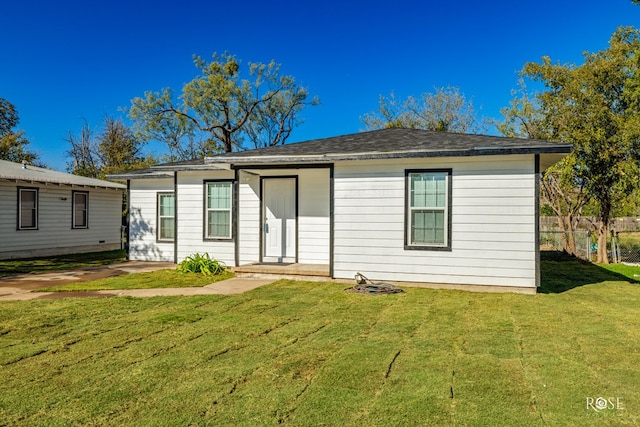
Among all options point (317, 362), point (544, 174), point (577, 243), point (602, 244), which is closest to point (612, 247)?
point (602, 244)

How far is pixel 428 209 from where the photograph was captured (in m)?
7.85

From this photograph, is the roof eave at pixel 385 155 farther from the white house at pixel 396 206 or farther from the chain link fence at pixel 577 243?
the chain link fence at pixel 577 243

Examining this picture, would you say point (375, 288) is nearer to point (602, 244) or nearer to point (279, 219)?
point (279, 219)

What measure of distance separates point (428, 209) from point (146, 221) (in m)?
8.76

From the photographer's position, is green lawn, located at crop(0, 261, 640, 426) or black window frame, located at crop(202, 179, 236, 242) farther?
black window frame, located at crop(202, 179, 236, 242)

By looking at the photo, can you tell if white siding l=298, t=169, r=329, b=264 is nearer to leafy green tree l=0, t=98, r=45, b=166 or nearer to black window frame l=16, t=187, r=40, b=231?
black window frame l=16, t=187, r=40, b=231

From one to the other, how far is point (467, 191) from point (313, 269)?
355 centimetres

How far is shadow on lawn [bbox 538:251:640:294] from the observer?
328 inches

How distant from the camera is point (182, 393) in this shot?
10.2 ft

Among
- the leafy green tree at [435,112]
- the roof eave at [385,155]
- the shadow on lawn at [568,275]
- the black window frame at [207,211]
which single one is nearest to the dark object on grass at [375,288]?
the roof eave at [385,155]

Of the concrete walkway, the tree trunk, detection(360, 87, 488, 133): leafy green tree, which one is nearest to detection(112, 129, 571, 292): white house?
the concrete walkway

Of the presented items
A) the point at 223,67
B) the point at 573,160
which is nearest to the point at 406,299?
the point at 573,160

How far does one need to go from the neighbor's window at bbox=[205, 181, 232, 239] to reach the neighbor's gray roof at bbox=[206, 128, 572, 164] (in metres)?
1.63

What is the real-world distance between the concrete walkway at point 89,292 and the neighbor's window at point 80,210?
5.62 m
